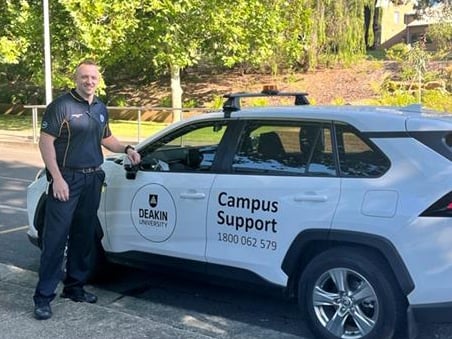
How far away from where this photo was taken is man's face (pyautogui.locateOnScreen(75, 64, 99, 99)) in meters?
4.46

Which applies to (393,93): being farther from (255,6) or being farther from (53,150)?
(53,150)

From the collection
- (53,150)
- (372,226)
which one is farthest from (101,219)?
(372,226)

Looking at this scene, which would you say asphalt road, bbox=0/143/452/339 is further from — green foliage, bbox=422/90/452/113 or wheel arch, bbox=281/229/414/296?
green foliage, bbox=422/90/452/113

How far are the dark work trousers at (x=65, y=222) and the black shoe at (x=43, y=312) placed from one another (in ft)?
0.13

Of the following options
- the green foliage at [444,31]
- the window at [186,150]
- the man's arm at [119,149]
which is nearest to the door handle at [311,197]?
the window at [186,150]

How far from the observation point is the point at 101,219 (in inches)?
205

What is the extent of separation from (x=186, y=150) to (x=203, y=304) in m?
1.24

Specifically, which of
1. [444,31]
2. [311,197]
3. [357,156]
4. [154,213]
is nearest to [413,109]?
[357,156]

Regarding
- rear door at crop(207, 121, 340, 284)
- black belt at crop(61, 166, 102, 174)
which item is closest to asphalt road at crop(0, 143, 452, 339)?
rear door at crop(207, 121, 340, 284)

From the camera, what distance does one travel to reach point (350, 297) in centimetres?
401

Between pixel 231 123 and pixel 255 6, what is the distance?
56.3 ft

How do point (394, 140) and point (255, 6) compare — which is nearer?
point (394, 140)

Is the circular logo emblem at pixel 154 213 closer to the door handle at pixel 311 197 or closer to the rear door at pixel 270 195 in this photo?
the rear door at pixel 270 195

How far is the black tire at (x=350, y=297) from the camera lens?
12.6 ft
